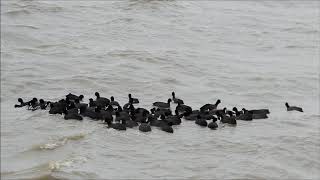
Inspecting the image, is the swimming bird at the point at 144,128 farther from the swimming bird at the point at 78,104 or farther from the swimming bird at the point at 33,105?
the swimming bird at the point at 33,105

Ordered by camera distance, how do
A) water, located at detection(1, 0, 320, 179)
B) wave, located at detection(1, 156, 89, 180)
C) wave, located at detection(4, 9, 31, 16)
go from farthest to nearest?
wave, located at detection(4, 9, 31, 16) → water, located at detection(1, 0, 320, 179) → wave, located at detection(1, 156, 89, 180)

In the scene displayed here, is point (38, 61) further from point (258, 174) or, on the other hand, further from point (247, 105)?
point (258, 174)

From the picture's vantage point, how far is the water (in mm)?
14297

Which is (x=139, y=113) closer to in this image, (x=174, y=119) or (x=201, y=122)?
(x=174, y=119)

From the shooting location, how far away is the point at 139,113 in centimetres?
1683

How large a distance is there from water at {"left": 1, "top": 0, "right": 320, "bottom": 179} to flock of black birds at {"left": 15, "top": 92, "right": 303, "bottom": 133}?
24 cm

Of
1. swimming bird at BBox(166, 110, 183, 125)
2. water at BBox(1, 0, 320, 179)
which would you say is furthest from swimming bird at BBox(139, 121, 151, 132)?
swimming bird at BBox(166, 110, 183, 125)

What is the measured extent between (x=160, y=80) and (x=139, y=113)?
507 cm

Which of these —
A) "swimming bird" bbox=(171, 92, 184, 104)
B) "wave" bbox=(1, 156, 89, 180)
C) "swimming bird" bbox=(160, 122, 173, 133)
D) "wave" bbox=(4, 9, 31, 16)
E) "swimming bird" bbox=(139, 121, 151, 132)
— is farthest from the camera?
"wave" bbox=(4, 9, 31, 16)

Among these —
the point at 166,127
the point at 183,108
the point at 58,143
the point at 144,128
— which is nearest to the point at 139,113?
the point at 144,128

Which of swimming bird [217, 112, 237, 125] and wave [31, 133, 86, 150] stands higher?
swimming bird [217, 112, 237, 125]

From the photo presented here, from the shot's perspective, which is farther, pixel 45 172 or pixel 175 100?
pixel 175 100

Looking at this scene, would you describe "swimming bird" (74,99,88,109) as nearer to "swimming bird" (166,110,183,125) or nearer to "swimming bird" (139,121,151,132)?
"swimming bird" (139,121,151,132)

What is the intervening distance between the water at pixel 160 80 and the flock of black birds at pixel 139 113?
24cm
